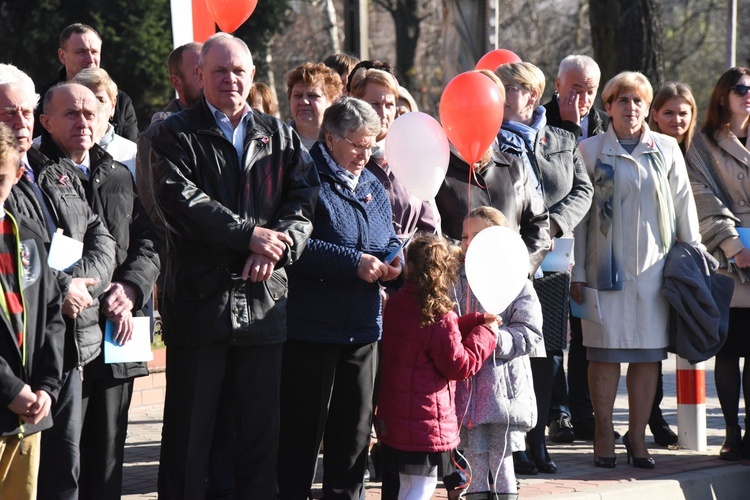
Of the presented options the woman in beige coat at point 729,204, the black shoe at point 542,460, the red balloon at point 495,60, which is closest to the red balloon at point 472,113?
the black shoe at point 542,460

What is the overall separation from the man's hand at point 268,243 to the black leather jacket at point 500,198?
143 centimetres

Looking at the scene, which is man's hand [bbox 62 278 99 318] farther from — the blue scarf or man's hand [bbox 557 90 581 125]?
man's hand [bbox 557 90 581 125]

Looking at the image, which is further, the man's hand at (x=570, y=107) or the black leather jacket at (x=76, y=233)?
the man's hand at (x=570, y=107)

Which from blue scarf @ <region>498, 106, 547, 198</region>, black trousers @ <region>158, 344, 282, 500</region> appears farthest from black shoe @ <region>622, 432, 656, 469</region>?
black trousers @ <region>158, 344, 282, 500</region>

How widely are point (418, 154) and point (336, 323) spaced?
0.92 metres

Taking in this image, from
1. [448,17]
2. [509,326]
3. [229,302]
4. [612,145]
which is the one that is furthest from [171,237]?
[448,17]

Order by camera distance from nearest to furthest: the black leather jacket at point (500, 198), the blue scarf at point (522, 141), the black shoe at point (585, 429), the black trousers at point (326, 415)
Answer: the black trousers at point (326, 415) < the black leather jacket at point (500, 198) < the blue scarf at point (522, 141) < the black shoe at point (585, 429)

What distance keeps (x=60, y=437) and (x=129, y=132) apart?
3086mm

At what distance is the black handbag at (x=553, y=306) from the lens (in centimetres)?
654

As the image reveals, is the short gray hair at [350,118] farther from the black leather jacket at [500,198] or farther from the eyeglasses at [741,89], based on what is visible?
the eyeglasses at [741,89]

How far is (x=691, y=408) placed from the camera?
7.34 m

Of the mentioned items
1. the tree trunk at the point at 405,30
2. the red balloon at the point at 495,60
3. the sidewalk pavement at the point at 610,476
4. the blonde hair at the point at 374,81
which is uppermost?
the tree trunk at the point at 405,30

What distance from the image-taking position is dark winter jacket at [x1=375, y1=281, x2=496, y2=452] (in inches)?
207

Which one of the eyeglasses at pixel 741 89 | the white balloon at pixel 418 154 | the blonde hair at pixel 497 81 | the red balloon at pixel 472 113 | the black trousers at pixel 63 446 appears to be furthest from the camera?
the eyeglasses at pixel 741 89
